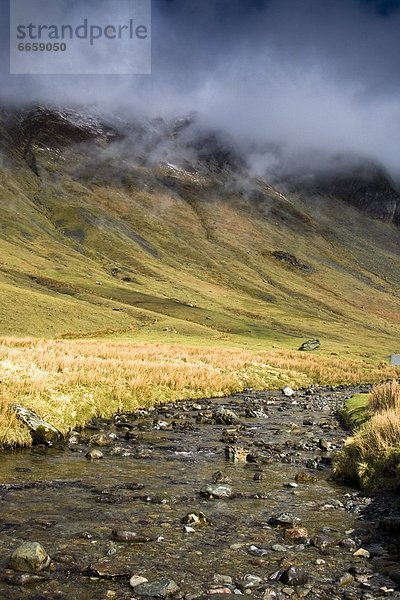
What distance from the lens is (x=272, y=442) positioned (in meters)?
24.6

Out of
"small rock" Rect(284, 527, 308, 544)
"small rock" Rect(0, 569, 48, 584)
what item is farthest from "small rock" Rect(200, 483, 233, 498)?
"small rock" Rect(0, 569, 48, 584)

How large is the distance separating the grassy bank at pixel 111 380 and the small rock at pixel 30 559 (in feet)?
32.6

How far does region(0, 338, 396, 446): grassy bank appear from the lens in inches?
946

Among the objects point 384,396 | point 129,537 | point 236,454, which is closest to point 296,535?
point 129,537

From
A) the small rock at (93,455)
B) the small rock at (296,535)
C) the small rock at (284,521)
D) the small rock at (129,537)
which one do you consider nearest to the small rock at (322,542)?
the small rock at (296,535)

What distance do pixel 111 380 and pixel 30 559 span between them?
21.3m

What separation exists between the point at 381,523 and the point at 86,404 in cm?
1706

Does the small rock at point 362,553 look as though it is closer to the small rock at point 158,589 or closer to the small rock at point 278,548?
the small rock at point 278,548

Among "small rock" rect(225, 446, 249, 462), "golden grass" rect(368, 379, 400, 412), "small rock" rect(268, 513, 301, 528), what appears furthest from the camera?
"golden grass" rect(368, 379, 400, 412)

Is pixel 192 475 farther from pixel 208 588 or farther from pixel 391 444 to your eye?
pixel 208 588

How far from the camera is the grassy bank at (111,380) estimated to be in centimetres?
2403

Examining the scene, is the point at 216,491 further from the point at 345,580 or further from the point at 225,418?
the point at 225,418

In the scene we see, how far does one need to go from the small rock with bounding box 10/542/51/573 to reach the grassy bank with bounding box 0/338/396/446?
32.6 feet

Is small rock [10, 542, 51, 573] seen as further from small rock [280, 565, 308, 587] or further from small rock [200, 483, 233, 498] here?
small rock [200, 483, 233, 498]
